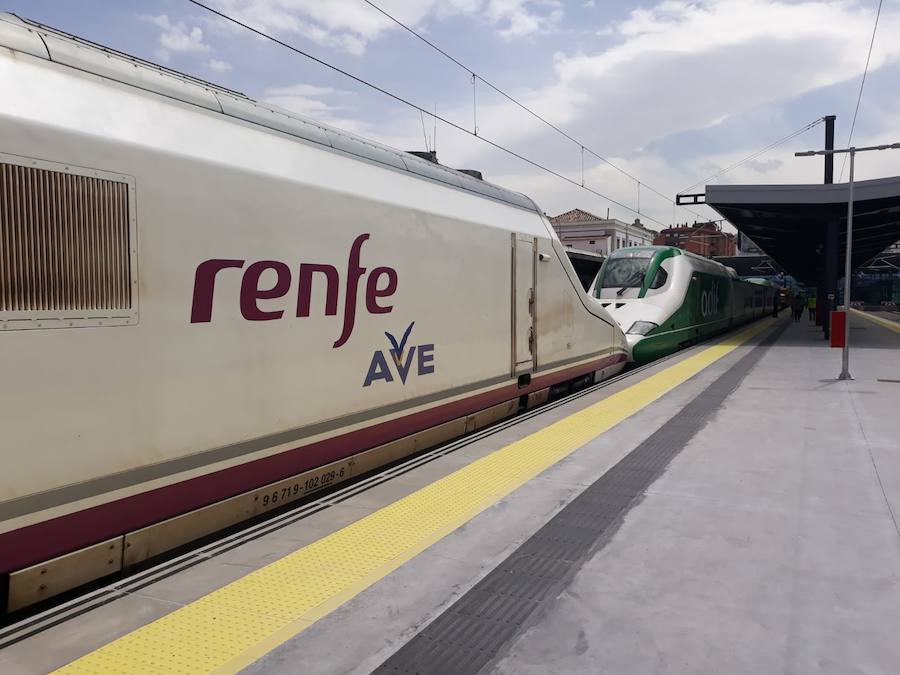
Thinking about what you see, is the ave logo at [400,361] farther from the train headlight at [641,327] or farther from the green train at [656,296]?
the train headlight at [641,327]

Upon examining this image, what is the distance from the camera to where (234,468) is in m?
4.31

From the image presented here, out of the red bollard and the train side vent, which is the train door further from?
the red bollard

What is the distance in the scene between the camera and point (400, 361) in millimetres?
5977

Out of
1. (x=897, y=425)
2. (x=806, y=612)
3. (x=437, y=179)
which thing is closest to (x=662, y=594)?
(x=806, y=612)

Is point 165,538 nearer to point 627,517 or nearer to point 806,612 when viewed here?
point 627,517

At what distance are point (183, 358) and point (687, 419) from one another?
645cm

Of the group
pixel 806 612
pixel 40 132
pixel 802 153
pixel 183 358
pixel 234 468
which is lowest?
pixel 806 612

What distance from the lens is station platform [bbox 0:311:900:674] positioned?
3.01 m

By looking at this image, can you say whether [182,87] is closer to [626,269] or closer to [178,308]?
[178,308]

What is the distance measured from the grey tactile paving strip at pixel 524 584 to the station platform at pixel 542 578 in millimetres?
14

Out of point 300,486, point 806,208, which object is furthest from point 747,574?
point 806,208

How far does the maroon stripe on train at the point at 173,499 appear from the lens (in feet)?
10.5

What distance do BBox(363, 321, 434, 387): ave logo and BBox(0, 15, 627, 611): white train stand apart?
3 centimetres

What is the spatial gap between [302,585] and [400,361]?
2.62 m
